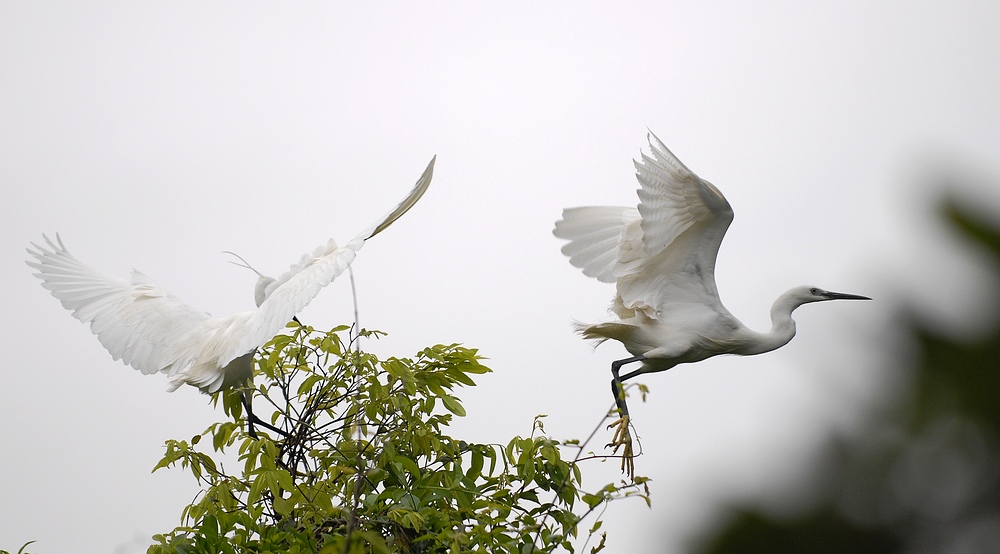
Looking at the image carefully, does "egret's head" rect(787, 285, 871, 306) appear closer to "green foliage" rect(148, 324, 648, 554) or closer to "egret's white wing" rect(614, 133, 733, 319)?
"egret's white wing" rect(614, 133, 733, 319)

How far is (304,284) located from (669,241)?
1.78 m

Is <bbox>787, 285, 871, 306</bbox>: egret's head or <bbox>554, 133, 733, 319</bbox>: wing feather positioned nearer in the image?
<bbox>554, 133, 733, 319</bbox>: wing feather

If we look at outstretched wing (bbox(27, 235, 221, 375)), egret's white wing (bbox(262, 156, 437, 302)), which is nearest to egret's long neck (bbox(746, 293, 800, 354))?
egret's white wing (bbox(262, 156, 437, 302))

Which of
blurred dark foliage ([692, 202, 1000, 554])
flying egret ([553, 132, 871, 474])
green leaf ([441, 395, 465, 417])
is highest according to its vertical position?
flying egret ([553, 132, 871, 474])

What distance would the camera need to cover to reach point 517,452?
9.00 feet

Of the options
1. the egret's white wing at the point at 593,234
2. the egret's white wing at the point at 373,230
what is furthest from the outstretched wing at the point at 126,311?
the egret's white wing at the point at 593,234

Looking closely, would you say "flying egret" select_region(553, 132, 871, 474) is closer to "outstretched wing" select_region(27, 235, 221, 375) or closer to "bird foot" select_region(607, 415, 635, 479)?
"bird foot" select_region(607, 415, 635, 479)

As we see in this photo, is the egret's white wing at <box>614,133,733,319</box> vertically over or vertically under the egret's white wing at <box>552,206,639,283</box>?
under

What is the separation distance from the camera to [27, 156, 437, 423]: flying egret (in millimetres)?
3014

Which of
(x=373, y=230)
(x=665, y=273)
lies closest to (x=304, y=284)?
(x=373, y=230)

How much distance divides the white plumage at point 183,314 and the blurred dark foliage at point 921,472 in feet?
6.89

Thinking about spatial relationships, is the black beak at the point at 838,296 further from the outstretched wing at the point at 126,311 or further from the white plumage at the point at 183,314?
the outstretched wing at the point at 126,311

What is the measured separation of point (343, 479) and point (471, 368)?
0.53m

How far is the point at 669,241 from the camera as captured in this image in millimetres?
4090
